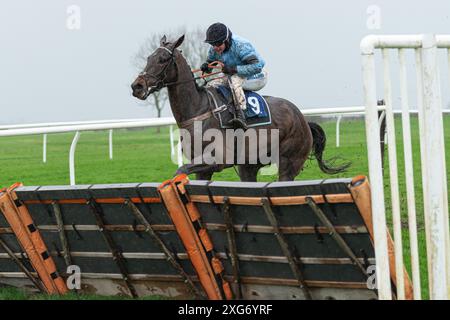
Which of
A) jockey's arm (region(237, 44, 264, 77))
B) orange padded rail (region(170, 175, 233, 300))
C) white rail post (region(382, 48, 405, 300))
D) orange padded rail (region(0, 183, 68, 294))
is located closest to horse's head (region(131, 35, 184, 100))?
jockey's arm (region(237, 44, 264, 77))

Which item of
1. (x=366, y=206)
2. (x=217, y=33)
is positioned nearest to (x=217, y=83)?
(x=217, y=33)

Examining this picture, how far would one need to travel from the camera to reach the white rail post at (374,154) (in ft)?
10.2

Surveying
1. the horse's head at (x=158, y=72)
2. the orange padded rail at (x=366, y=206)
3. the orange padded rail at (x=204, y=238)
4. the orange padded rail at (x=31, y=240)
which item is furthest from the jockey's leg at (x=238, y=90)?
the orange padded rail at (x=366, y=206)

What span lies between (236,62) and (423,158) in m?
4.21

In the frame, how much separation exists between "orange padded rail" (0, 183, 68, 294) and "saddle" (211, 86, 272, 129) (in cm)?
253

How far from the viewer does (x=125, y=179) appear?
11.8m

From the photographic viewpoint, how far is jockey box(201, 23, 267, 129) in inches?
277

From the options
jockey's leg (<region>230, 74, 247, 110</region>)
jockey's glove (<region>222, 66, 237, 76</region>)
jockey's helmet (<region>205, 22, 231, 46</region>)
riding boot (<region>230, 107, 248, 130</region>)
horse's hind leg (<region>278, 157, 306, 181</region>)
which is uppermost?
jockey's helmet (<region>205, 22, 231, 46</region>)

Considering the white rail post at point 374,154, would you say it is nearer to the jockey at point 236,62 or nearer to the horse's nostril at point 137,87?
the horse's nostril at point 137,87

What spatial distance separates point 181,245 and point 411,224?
1.52 metres

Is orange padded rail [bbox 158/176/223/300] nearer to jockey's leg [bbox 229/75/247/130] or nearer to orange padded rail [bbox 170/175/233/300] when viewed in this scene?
orange padded rail [bbox 170/175/233/300]

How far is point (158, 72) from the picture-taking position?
6832mm

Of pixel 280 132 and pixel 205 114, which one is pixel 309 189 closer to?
pixel 205 114
